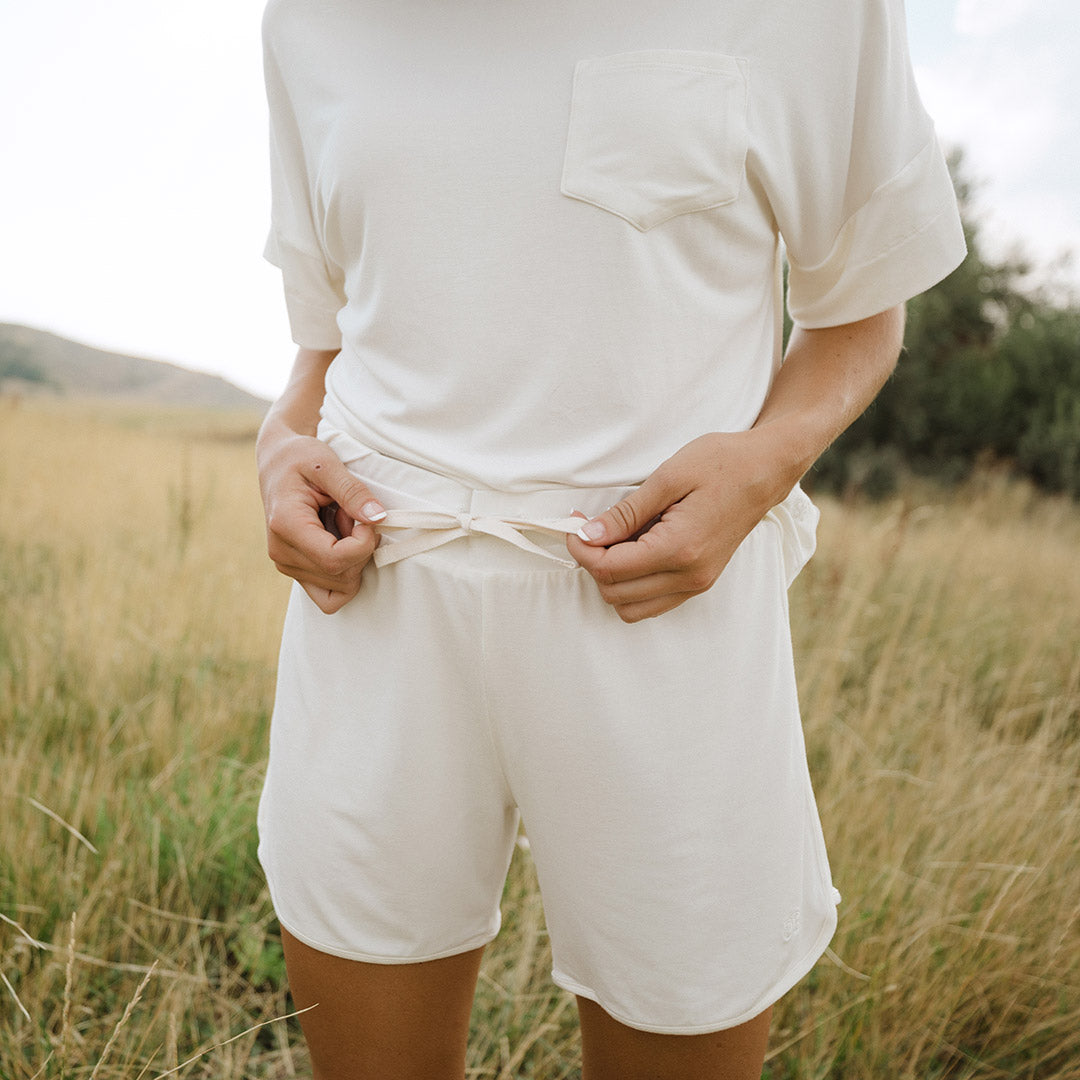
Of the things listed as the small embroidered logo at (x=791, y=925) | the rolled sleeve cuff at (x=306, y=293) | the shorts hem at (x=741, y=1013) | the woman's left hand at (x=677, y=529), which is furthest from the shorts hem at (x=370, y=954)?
the rolled sleeve cuff at (x=306, y=293)

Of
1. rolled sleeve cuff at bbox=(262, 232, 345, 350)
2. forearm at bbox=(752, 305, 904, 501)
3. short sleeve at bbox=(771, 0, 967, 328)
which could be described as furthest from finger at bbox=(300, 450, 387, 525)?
short sleeve at bbox=(771, 0, 967, 328)

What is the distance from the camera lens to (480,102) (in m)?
0.76

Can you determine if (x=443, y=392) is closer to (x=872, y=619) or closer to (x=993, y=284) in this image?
(x=872, y=619)

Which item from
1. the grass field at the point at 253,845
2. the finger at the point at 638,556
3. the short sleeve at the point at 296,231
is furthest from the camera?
the grass field at the point at 253,845

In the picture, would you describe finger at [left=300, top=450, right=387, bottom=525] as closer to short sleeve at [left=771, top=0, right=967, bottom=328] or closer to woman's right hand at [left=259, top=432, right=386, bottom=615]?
woman's right hand at [left=259, top=432, right=386, bottom=615]

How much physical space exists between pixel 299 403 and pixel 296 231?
208 millimetres

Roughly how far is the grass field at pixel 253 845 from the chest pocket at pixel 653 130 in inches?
33.6

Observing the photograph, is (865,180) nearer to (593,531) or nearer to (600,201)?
(600,201)

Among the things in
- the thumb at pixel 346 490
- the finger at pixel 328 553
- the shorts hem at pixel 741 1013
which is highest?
the thumb at pixel 346 490

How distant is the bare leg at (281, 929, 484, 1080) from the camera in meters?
0.89

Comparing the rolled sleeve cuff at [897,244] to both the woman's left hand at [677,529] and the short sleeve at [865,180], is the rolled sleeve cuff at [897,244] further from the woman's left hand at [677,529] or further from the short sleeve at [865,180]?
the woman's left hand at [677,529]

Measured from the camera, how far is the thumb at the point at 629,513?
73 centimetres

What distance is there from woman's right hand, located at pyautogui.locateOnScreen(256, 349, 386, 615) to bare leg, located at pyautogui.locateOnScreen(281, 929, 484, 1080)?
0.39 m

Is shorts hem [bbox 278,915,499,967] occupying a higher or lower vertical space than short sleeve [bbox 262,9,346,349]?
lower
